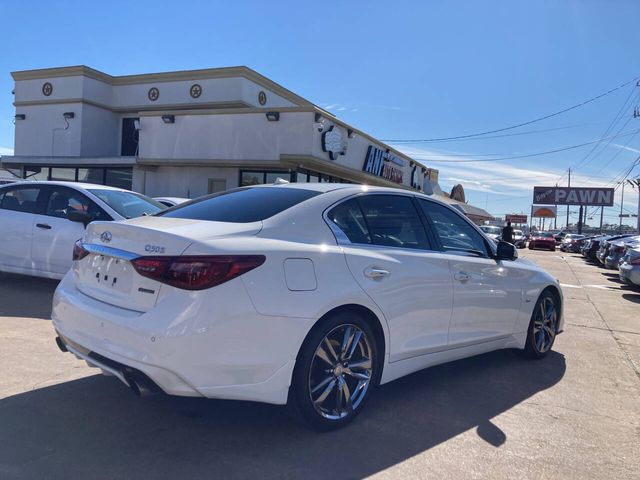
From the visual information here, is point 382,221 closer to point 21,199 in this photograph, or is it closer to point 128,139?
point 21,199

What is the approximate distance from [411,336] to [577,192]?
79.3 meters

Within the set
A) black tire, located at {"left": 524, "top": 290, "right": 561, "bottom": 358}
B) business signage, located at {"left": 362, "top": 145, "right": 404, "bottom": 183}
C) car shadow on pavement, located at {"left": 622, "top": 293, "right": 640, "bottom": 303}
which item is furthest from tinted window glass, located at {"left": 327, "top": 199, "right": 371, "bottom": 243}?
business signage, located at {"left": 362, "top": 145, "right": 404, "bottom": 183}

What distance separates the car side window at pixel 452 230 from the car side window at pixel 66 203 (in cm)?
463

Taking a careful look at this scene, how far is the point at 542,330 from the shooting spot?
5.60m

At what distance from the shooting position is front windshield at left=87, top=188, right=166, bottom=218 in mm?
7277

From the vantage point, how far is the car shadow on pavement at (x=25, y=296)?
6270 mm

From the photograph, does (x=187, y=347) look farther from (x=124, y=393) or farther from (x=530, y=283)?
(x=530, y=283)

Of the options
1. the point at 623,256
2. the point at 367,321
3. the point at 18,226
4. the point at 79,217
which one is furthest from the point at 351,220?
the point at 623,256

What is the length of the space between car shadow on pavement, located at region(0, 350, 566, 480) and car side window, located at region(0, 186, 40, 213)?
13.9 feet

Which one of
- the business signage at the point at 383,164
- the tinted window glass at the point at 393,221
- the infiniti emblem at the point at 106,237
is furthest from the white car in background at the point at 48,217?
the business signage at the point at 383,164

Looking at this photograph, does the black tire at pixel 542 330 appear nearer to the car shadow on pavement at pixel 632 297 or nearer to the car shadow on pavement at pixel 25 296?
the car shadow on pavement at pixel 25 296

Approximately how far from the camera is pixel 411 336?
3920 mm

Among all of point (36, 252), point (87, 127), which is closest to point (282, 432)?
point (36, 252)

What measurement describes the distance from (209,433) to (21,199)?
573 centimetres
